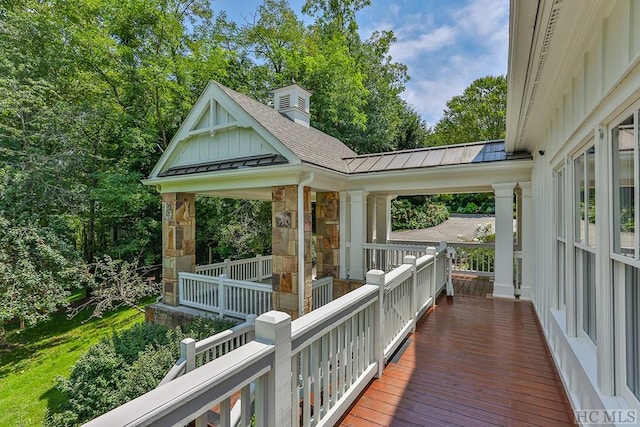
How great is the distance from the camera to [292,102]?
9.33 meters

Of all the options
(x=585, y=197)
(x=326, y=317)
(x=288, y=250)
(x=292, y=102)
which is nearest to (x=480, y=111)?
(x=292, y=102)

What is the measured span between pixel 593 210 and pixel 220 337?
→ 4.94 m

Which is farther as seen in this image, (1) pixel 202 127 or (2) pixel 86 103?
(2) pixel 86 103

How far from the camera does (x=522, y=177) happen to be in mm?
5820

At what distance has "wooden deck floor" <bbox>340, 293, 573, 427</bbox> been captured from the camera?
2.53 metres

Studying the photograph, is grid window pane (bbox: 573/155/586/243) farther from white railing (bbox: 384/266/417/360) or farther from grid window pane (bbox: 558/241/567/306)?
white railing (bbox: 384/266/417/360)

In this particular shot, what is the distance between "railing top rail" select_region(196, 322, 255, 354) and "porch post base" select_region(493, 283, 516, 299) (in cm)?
489

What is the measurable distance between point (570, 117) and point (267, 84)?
15072 mm

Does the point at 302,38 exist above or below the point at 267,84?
above

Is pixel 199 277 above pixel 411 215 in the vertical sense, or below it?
below

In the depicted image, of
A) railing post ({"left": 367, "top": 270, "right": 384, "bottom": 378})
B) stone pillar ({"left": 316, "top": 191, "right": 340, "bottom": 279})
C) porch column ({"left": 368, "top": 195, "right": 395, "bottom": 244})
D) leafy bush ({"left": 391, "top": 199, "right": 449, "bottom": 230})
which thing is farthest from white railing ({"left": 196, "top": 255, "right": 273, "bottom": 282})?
leafy bush ({"left": 391, "top": 199, "right": 449, "bottom": 230})

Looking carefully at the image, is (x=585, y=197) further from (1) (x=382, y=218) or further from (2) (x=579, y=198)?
(1) (x=382, y=218)

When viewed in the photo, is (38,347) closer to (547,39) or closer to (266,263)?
(266,263)

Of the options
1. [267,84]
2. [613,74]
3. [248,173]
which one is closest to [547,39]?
[613,74]
